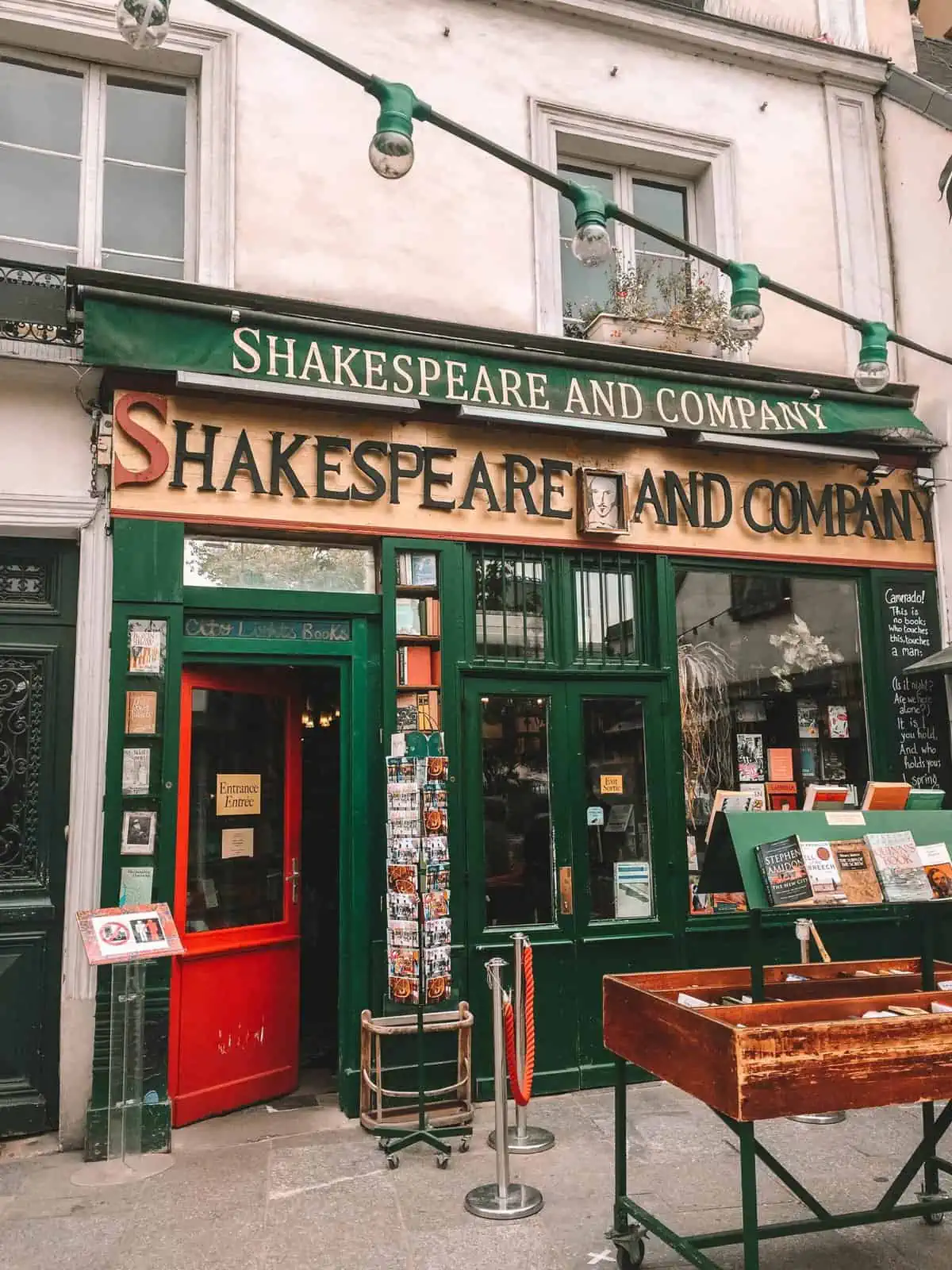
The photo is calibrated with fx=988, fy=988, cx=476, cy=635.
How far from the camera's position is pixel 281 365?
19.7 feet

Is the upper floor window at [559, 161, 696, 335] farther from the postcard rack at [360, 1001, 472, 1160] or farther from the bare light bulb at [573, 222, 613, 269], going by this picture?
the postcard rack at [360, 1001, 472, 1160]

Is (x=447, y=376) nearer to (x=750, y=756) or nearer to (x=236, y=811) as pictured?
(x=236, y=811)

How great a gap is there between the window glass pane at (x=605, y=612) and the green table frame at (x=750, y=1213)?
3.14m

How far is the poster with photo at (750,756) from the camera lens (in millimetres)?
7082

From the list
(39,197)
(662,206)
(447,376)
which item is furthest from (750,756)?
(39,197)

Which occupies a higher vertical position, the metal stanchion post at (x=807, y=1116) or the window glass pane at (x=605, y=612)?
the window glass pane at (x=605, y=612)

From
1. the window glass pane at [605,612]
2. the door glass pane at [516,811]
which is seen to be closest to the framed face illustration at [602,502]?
the window glass pane at [605,612]

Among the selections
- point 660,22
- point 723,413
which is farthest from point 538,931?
point 660,22

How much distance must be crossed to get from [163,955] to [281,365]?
346cm

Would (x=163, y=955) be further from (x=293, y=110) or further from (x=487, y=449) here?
(x=293, y=110)

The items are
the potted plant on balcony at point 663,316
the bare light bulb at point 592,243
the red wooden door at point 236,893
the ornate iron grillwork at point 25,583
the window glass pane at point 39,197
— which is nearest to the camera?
the bare light bulb at point 592,243

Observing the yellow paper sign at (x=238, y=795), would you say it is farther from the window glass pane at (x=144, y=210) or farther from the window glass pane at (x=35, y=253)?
the window glass pane at (x=144, y=210)

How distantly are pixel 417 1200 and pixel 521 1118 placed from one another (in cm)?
82

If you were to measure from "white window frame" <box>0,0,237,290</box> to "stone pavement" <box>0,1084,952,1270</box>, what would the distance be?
5.04m
